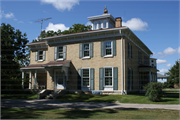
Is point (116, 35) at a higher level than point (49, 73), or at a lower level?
higher

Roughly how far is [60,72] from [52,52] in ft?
9.48

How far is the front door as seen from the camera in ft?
65.2

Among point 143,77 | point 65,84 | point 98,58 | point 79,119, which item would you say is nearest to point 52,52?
point 65,84

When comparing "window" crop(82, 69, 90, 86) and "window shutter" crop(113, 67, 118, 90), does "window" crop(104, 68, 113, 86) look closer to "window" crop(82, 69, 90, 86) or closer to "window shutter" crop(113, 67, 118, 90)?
"window shutter" crop(113, 67, 118, 90)

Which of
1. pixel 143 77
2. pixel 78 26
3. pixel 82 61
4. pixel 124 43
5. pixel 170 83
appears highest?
pixel 78 26

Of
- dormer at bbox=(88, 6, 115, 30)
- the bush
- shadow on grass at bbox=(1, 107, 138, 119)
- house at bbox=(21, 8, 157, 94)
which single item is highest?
dormer at bbox=(88, 6, 115, 30)

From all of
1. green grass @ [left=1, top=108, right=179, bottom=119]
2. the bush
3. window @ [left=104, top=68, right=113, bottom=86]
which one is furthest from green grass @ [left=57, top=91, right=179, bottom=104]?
green grass @ [left=1, top=108, right=179, bottom=119]

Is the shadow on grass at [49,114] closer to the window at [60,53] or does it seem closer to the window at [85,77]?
the window at [85,77]

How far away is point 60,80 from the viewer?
792 inches

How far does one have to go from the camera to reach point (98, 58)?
18.4 m

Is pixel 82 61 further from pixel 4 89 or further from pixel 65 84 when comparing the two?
pixel 4 89

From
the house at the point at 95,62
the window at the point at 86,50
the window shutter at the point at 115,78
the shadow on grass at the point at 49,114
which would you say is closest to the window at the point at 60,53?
the house at the point at 95,62

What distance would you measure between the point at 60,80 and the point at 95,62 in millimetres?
4840

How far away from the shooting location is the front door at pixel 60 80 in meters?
19.9
